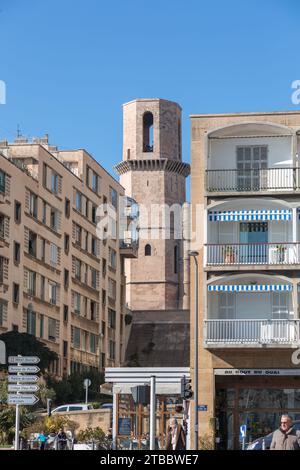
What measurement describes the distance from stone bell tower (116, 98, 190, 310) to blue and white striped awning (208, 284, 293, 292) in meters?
75.3

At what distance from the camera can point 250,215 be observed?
164 ft

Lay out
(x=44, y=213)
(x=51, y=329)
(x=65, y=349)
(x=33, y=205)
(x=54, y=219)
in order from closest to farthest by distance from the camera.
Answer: (x=33, y=205) < (x=51, y=329) < (x=44, y=213) < (x=65, y=349) < (x=54, y=219)

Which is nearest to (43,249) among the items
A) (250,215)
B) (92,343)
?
(92,343)

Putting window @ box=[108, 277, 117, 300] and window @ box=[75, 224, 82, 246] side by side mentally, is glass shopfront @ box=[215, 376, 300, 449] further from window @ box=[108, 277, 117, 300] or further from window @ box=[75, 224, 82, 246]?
window @ box=[108, 277, 117, 300]

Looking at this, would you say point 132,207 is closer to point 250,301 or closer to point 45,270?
point 45,270

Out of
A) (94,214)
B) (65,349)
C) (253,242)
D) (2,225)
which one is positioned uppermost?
(94,214)

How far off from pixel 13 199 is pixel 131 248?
28.4m

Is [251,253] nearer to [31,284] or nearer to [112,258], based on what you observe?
[31,284]

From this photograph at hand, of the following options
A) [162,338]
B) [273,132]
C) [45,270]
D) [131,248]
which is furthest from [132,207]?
[273,132]

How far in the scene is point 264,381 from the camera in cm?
4959

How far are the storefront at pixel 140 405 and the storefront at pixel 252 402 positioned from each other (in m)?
2.51

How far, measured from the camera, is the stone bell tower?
125875mm

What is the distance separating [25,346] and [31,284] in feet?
28.9

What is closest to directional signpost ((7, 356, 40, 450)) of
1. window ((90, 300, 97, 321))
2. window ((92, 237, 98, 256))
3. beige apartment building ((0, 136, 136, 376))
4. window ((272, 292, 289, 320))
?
window ((272, 292, 289, 320))
